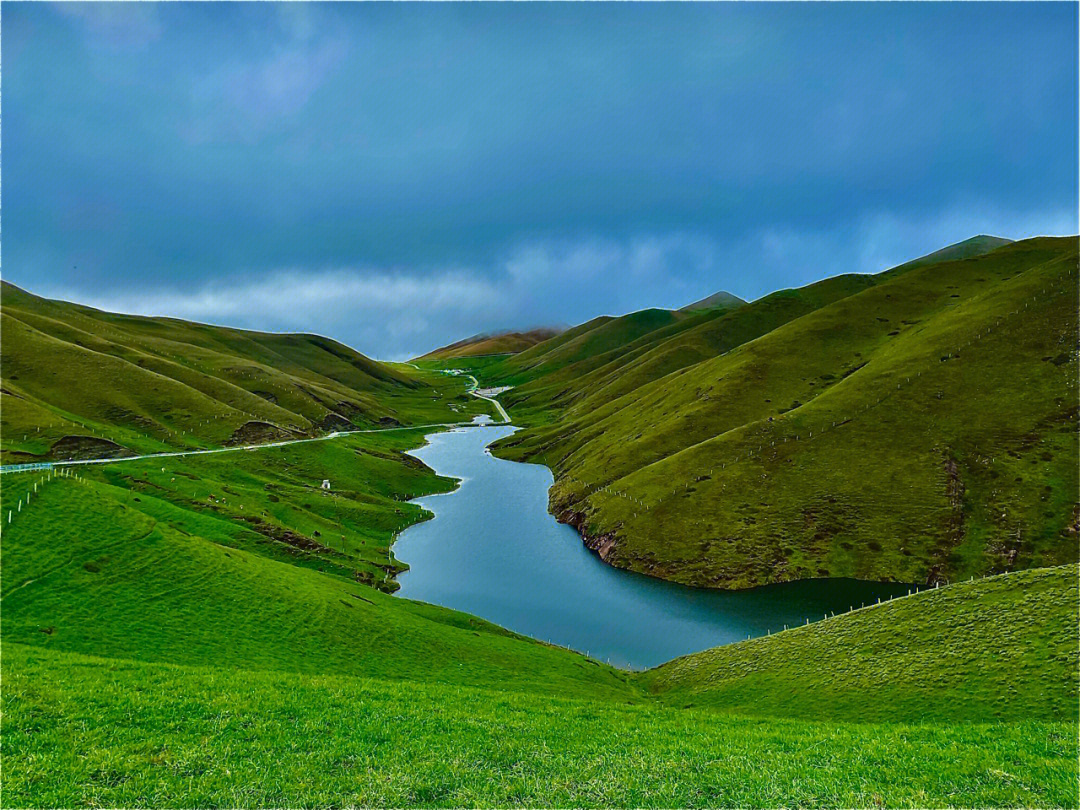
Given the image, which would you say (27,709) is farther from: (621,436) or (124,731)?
(621,436)

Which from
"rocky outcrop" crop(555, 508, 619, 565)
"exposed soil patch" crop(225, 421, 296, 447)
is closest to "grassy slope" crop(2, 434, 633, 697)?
"rocky outcrop" crop(555, 508, 619, 565)

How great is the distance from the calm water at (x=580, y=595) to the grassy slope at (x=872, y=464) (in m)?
4.46

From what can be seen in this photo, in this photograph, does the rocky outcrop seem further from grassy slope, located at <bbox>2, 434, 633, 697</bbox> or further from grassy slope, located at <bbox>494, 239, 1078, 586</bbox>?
grassy slope, located at <bbox>2, 434, 633, 697</bbox>

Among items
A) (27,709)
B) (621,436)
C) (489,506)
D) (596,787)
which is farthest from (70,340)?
(596,787)

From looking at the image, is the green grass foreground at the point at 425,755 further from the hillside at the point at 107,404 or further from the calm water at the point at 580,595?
the hillside at the point at 107,404

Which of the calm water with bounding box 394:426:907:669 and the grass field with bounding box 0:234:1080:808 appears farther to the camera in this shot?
the calm water with bounding box 394:426:907:669

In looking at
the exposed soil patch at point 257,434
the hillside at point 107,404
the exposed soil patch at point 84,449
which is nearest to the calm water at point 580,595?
the exposed soil patch at point 84,449

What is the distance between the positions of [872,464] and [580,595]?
59.1m

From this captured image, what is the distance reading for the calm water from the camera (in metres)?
70.2

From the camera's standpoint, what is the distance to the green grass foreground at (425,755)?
1505 cm

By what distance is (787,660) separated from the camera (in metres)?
50.7

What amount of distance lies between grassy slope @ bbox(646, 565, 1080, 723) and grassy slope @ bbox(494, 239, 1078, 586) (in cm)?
3286

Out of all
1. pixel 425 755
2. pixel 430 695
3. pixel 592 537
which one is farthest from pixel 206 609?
pixel 592 537

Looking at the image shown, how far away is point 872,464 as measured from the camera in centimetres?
9969
